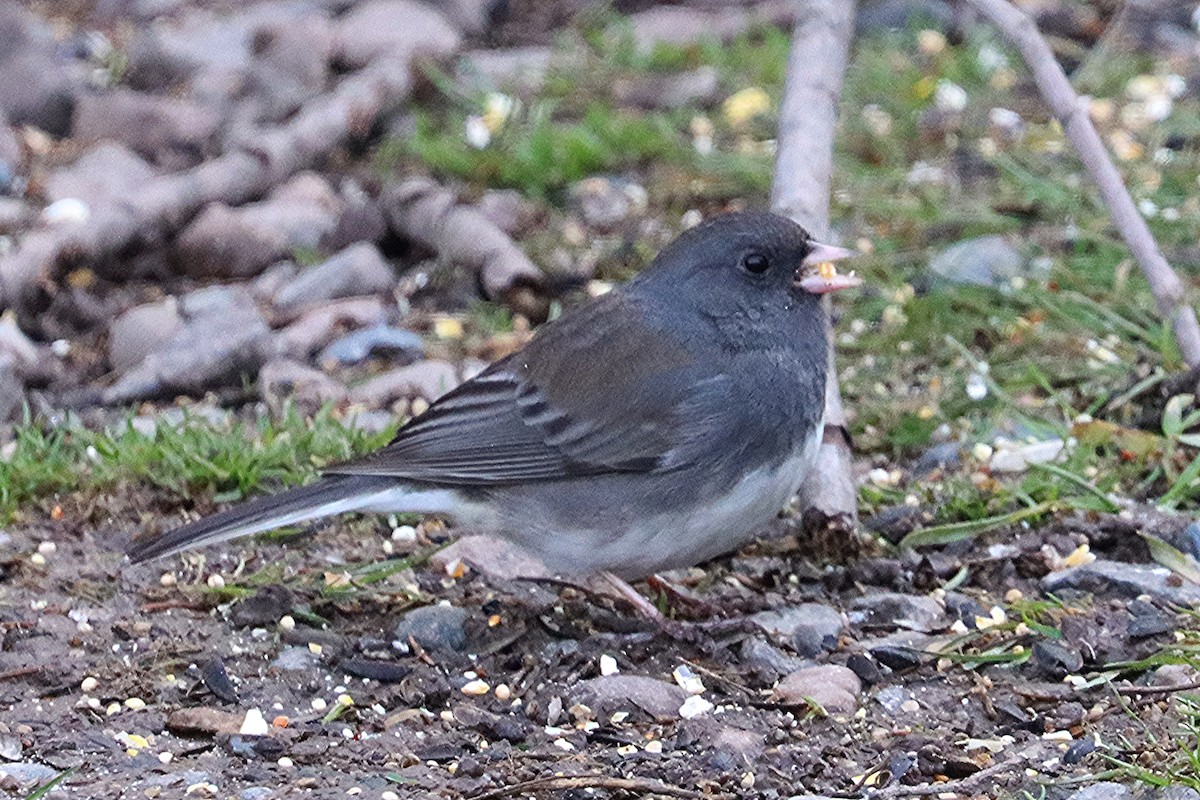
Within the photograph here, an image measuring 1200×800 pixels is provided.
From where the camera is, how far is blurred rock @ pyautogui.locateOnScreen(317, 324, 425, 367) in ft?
16.4

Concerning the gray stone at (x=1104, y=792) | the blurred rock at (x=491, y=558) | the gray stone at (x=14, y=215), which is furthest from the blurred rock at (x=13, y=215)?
the gray stone at (x=1104, y=792)

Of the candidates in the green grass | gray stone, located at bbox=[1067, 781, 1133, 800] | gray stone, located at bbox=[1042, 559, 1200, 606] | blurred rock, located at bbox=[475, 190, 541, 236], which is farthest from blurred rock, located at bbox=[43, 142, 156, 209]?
gray stone, located at bbox=[1067, 781, 1133, 800]

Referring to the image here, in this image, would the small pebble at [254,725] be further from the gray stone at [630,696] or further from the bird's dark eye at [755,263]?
the bird's dark eye at [755,263]

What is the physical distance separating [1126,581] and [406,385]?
1.95 m

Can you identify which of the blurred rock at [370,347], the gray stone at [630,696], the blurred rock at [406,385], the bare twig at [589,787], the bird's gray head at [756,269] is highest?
the bird's gray head at [756,269]

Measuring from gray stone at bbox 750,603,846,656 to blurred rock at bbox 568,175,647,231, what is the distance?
2.38 meters

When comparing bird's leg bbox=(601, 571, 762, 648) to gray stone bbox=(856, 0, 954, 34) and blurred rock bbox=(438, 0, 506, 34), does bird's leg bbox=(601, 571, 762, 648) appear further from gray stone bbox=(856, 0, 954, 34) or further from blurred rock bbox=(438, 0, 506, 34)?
blurred rock bbox=(438, 0, 506, 34)

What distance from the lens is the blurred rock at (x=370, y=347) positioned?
501 cm

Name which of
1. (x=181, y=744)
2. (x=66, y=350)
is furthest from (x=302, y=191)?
(x=181, y=744)

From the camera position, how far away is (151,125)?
21.0 feet

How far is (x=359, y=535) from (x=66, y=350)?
1.52 meters

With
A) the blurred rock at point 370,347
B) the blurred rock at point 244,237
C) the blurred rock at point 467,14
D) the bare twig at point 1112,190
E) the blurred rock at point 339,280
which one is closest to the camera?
the bare twig at point 1112,190

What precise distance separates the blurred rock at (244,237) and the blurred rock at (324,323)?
0.44 metres

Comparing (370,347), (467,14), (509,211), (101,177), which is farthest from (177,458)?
(467,14)
